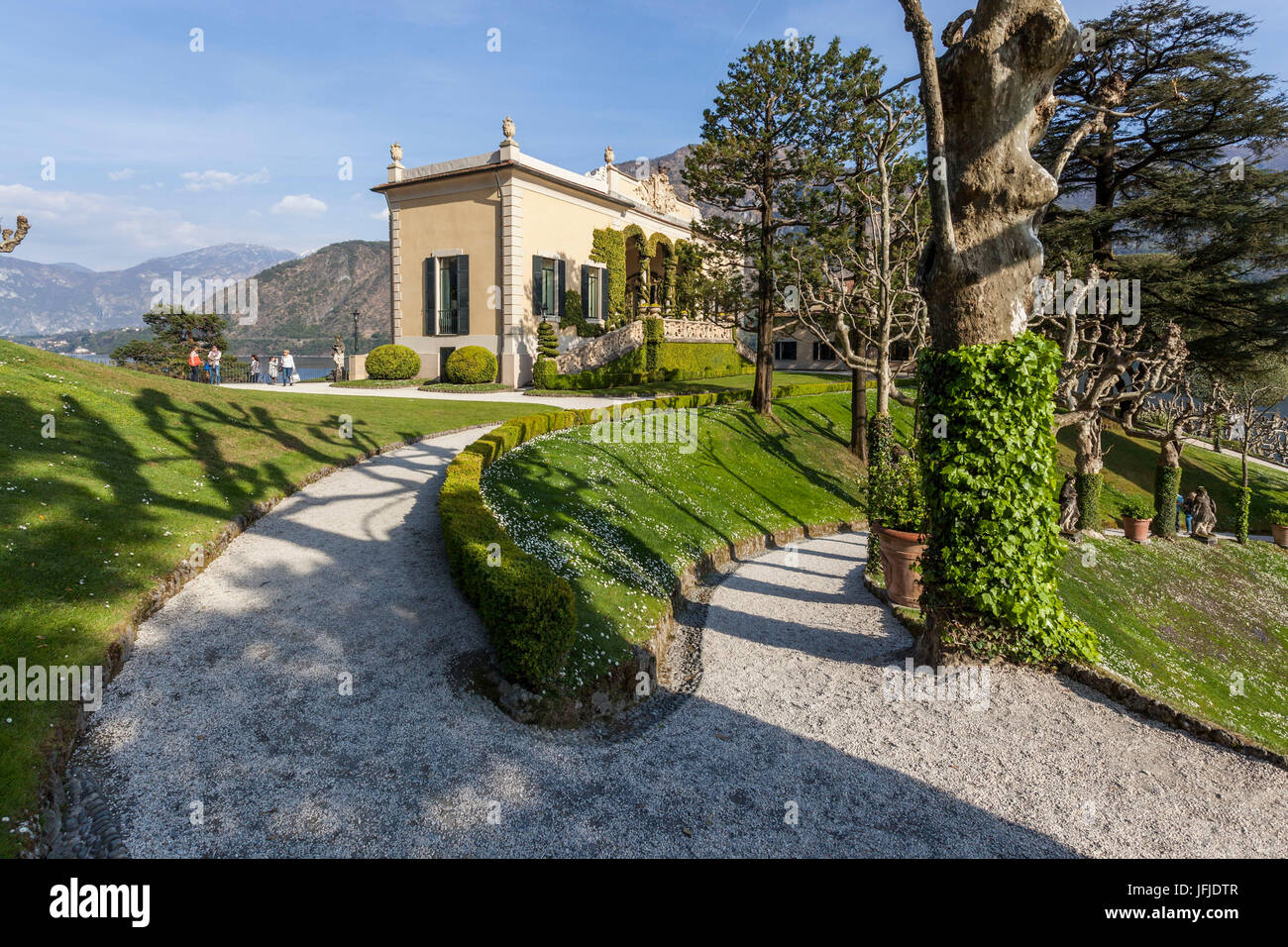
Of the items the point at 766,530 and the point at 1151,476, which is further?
the point at 1151,476

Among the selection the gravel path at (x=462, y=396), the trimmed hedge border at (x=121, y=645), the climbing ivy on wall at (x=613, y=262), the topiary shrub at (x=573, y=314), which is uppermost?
the climbing ivy on wall at (x=613, y=262)

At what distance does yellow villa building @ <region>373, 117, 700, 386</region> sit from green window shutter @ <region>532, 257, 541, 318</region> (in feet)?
0.15

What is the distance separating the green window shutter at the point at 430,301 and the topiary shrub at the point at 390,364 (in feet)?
5.39

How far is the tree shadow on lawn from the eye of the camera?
4551mm

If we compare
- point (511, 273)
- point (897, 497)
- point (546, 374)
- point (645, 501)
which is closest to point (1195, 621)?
point (897, 497)

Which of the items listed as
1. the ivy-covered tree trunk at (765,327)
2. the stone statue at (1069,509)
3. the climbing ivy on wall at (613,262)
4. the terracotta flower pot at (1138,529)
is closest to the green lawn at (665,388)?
the ivy-covered tree trunk at (765,327)

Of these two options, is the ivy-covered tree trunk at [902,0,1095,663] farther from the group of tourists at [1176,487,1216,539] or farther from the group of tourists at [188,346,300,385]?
the group of tourists at [188,346,300,385]

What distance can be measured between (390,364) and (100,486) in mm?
22593

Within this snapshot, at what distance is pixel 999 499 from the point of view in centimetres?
710

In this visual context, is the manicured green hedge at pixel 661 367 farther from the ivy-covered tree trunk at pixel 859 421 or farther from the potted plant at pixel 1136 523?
the potted plant at pixel 1136 523

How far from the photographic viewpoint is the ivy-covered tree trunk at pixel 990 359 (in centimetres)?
686

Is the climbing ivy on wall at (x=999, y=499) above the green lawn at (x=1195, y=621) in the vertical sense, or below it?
above

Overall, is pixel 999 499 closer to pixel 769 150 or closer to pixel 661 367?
pixel 769 150

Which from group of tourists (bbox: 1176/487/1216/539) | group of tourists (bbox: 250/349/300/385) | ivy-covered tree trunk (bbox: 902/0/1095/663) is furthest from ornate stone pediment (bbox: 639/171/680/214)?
ivy-covered tree trunk (bbox: 902/0/1095/663)
